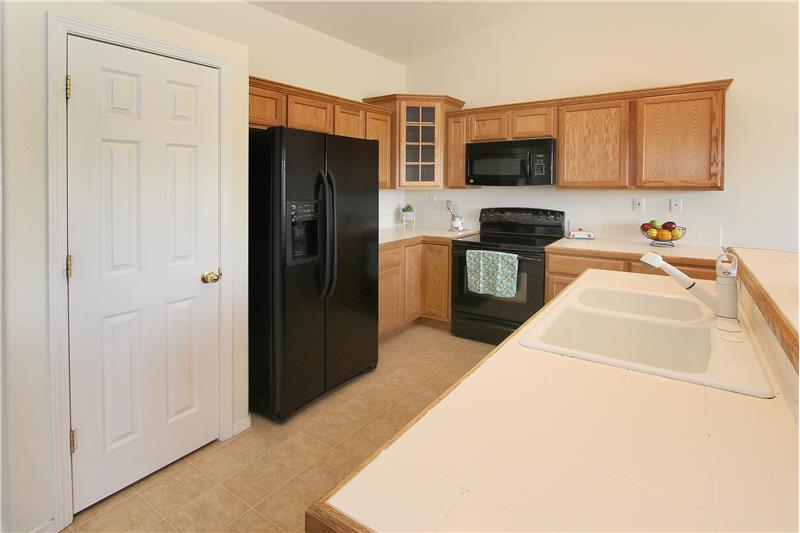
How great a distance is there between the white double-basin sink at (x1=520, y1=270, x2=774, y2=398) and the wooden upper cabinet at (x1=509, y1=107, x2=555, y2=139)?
7.30 ft

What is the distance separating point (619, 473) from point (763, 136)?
3676mm

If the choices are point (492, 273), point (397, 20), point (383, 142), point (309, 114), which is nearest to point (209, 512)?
point (492, 273)

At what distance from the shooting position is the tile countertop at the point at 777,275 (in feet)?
3.30

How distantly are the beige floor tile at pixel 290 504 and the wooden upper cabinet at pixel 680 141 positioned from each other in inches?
122

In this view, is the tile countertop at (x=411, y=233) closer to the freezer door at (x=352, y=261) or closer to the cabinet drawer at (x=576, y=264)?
the freezer door at (x=352, y=261)

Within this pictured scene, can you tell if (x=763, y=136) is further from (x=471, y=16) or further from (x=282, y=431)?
(x=282, y=431)

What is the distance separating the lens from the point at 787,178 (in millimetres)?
3328

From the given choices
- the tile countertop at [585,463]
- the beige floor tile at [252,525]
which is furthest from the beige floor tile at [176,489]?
the tile countertop at [585,463]

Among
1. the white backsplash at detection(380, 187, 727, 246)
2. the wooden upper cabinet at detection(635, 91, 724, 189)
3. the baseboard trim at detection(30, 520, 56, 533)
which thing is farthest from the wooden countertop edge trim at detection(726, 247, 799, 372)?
the white backsplash at detection(380, 187, 727, 246)

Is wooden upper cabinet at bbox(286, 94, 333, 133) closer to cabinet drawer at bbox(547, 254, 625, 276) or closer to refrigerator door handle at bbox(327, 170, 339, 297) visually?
refrigerator door handle at bbox(327, 170, 339, 297)

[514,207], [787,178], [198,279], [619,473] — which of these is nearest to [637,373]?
[619,473]

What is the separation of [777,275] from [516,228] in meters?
3.16

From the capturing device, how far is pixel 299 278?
Answer: 2.68 meters

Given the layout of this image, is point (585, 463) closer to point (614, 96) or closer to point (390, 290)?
point (390, 290)
